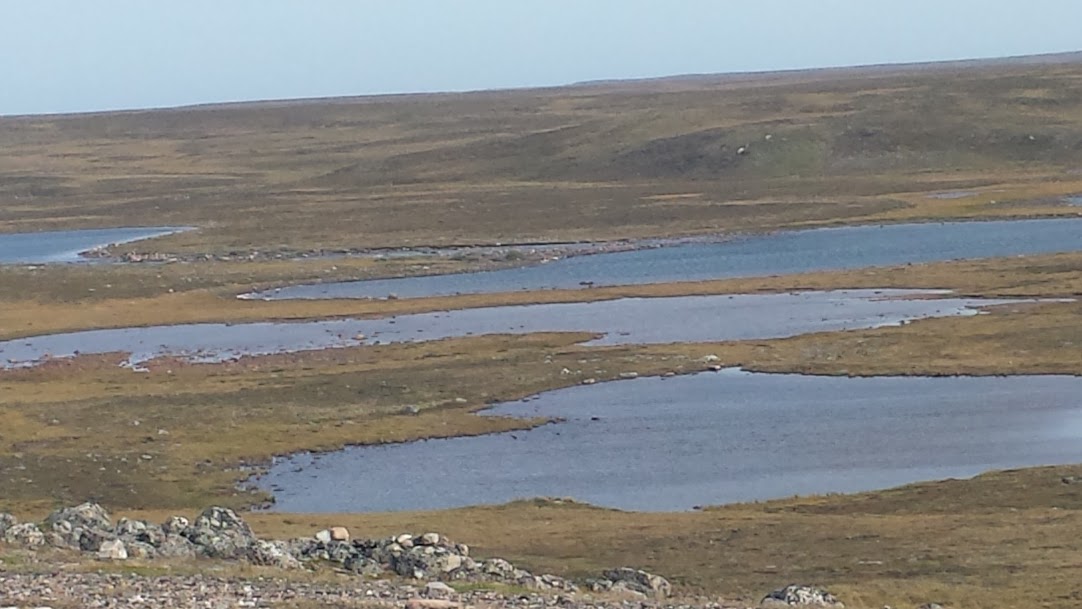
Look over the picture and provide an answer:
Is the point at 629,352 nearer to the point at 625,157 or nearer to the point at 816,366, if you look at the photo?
the point at 816,366

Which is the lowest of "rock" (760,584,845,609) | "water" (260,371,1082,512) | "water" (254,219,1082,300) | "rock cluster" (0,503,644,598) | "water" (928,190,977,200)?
"water" (254,219,1082,300)

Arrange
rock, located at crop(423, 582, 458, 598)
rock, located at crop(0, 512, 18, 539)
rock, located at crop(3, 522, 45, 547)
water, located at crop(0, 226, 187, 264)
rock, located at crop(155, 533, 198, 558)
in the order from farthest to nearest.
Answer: water, located at crop(0, 226, 187, 264) → rock, located at crop(0, 512, 18, 539) → rock, located at crop(3, 522, 45, 547) → rock, located at crop(155, 533, 198, 558) → rock, located at crop(423, 582, 458, 598)

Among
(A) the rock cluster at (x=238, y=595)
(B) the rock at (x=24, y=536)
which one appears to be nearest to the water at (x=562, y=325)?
(B) the rock at (x=24, y=536)

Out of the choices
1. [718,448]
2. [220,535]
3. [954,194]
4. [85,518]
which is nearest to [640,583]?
[220,535]

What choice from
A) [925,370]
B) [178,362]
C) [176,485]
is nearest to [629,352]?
[925,370]

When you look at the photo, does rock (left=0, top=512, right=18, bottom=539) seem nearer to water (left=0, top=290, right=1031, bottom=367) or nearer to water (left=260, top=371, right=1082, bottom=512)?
A: water (left=260, top=371, right=1082, bottom=512)

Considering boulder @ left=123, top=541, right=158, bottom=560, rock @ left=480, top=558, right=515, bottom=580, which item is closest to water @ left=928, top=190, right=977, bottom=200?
rock @ left=480, top=558, right=515, bottom=580

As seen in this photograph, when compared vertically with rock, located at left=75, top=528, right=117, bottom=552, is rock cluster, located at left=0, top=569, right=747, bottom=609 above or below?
above

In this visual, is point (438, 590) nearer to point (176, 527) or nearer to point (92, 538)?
point (176, 527)
